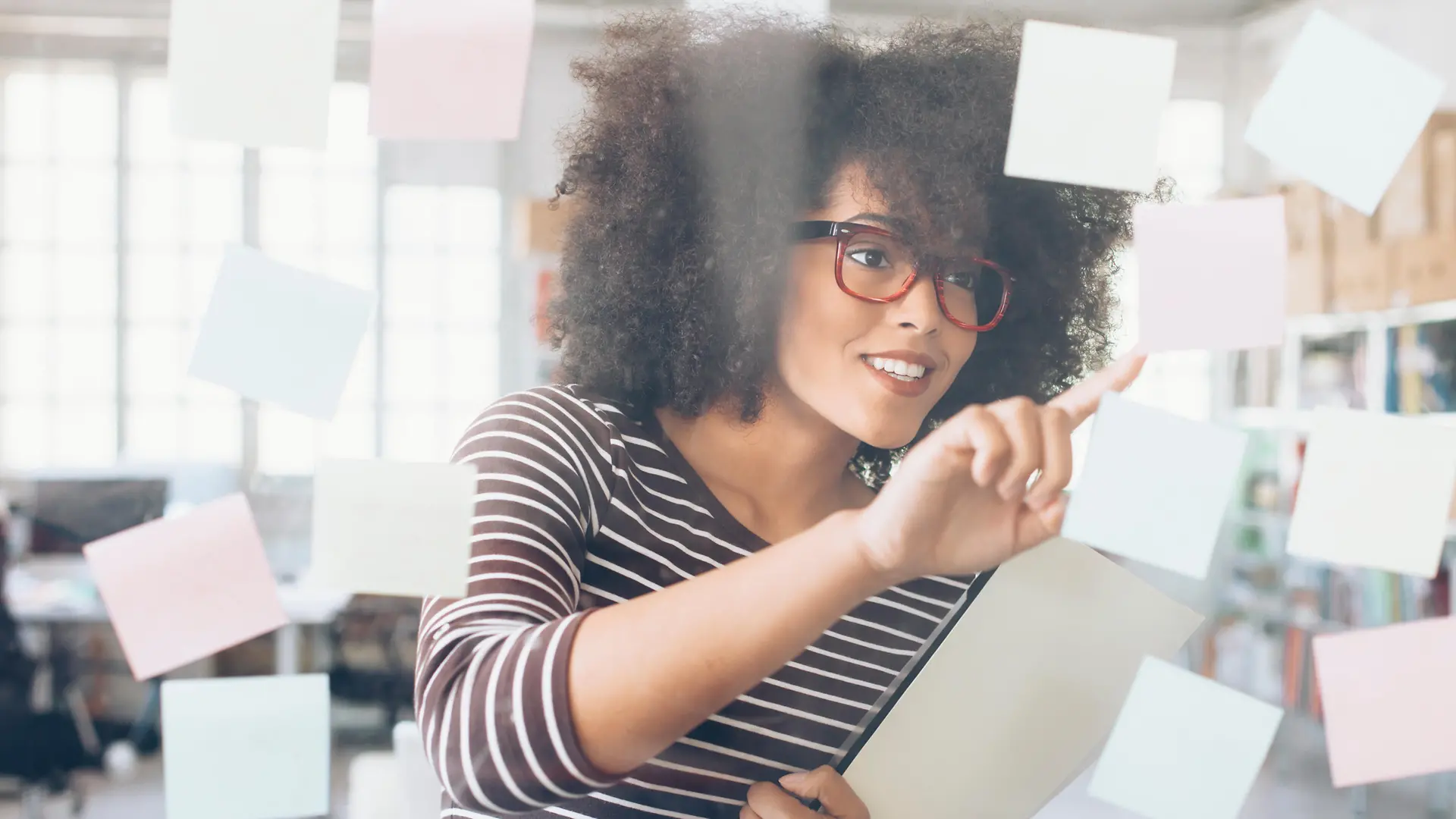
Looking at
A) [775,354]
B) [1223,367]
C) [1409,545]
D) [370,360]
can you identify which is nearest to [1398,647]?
[1409,545]

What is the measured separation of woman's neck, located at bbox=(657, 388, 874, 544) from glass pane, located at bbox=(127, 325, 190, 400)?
10.9 inches

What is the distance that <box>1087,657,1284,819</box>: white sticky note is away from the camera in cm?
66

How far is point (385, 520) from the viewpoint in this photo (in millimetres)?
599

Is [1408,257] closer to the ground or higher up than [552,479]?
higher up

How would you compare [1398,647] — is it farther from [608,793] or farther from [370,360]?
[370,360]

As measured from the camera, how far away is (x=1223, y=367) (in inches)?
25.0

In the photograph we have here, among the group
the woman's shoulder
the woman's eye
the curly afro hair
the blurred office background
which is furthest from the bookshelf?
the woman's shoulder

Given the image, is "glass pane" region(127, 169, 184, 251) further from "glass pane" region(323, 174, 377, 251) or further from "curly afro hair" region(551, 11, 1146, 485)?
"curly afro hair" region(551, 11, 1146, 485)

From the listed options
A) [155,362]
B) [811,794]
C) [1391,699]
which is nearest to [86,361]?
[155,362]

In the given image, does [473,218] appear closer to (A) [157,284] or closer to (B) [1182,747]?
(A) [157,284]

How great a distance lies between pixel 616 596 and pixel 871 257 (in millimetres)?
239

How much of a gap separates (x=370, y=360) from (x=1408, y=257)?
0.69 m

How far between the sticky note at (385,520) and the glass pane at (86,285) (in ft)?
0.49

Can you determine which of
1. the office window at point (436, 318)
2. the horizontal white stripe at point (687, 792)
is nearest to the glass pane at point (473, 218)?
the office window at point (436, 318)
